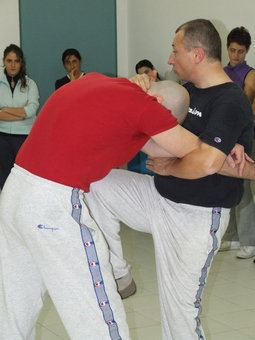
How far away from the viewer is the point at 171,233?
8.55ft

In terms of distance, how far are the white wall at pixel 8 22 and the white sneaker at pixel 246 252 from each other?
3.50 m

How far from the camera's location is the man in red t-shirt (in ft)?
6.93

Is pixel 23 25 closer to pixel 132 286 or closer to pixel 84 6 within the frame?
pixel 84 6

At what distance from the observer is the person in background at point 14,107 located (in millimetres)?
5453

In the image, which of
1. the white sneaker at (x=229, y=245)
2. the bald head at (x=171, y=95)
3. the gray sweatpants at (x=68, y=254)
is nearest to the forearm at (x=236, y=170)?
the bald head at (x=171, y=95)

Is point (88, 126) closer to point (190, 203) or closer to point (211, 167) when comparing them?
point (211, 167)

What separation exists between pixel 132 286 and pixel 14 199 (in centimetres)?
127

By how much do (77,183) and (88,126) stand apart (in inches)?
8.1

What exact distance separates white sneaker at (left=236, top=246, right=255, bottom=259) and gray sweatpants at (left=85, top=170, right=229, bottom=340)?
2.27 metres

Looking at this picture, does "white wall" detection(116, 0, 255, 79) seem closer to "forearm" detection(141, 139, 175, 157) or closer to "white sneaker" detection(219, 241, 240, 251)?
"white sneaker" detection(219, 241, 240, 251)

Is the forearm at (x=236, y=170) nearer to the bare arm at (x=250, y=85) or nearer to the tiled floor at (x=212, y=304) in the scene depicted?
the tiled floor at (x=212, y=304)

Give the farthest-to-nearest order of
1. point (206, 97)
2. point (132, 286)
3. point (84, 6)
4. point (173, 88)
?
point (84, 6) → point (132, 286) → point (206, 97) → point (173, 88)

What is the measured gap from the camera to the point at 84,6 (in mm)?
7316

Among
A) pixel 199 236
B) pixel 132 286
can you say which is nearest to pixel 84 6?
pixel 132 286
